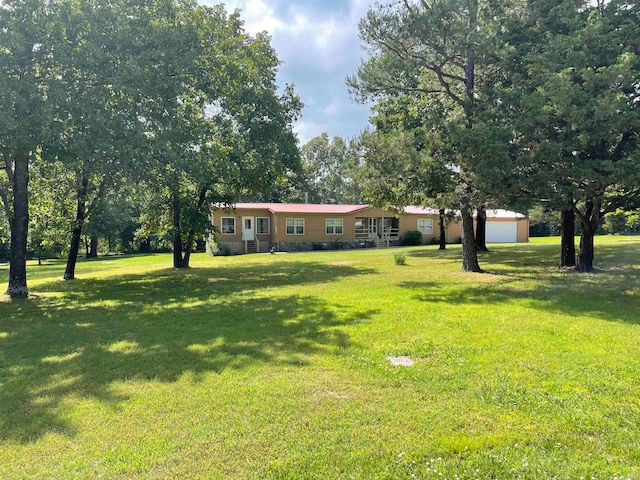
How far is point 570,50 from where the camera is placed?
850 cm

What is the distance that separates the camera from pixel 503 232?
3722 cm

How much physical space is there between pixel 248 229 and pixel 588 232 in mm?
22730

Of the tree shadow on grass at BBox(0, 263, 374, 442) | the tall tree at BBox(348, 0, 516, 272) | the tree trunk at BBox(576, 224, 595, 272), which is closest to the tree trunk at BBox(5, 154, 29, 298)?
the tree shadow on grass at BBox(0, 263, 374, 442)

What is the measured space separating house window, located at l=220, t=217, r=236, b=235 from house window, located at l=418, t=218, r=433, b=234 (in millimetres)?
16004

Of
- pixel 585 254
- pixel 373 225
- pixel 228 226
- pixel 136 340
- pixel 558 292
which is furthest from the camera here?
pixel 373 225

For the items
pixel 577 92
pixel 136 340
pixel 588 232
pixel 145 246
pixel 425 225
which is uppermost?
pixel 577 92

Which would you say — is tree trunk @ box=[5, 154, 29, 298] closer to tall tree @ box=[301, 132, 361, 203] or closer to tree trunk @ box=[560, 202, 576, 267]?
tree trunk @ box=[560, 202, 576, 267]

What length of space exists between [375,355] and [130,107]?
854 cm

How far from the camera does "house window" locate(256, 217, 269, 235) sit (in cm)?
3102

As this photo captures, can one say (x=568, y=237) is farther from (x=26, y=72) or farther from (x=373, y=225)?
(x=373, y=225)

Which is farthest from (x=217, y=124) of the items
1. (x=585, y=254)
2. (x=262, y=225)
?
(x=262, y=225)

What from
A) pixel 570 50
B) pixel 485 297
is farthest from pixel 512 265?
pixel 570 50

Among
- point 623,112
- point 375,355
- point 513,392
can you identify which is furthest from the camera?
point 623,112

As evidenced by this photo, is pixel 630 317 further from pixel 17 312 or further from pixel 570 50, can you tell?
pixel 17 312
